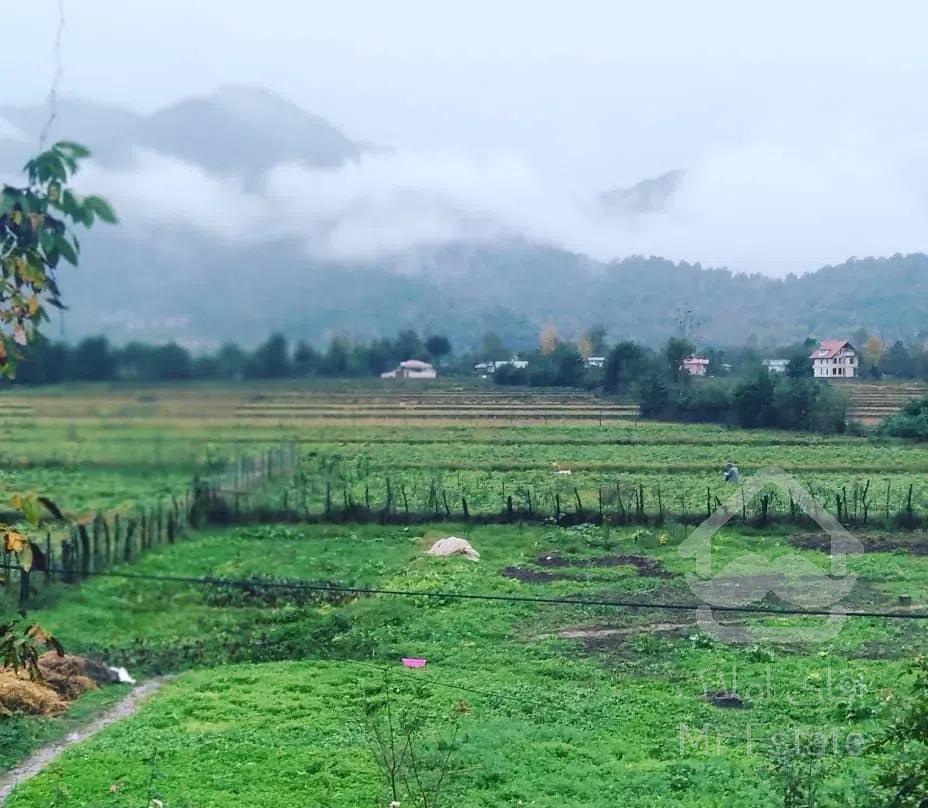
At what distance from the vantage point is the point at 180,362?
4.41 m

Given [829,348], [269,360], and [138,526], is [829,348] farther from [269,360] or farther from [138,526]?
[269,360]

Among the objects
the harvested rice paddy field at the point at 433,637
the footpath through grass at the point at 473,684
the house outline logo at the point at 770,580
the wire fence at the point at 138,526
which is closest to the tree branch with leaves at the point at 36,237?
the harvested rice paddy field at the point at 433,637

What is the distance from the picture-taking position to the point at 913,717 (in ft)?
10.9

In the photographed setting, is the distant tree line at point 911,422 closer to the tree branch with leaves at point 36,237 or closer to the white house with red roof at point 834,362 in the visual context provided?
the white house with red roof at point 834,362

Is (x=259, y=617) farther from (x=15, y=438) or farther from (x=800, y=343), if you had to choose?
(x=800, y=343)

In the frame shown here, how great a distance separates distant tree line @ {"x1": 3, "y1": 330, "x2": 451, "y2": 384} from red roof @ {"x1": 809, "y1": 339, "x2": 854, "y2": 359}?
54.4ft

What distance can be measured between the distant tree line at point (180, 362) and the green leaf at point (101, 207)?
558 mm

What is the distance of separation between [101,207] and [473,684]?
7.43 m

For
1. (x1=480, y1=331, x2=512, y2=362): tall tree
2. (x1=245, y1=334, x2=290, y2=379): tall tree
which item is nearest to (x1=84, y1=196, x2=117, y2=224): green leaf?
(x1=245, y1=334, x2=290, y2=379): tall tree

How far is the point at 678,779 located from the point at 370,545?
31.5ft

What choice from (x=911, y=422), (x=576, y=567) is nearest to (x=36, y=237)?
(x=576, y=567)

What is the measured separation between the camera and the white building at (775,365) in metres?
20.3

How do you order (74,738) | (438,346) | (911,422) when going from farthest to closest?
(911,422) < (438,346) < (74,738)

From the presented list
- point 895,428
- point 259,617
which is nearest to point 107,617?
point 259,617
